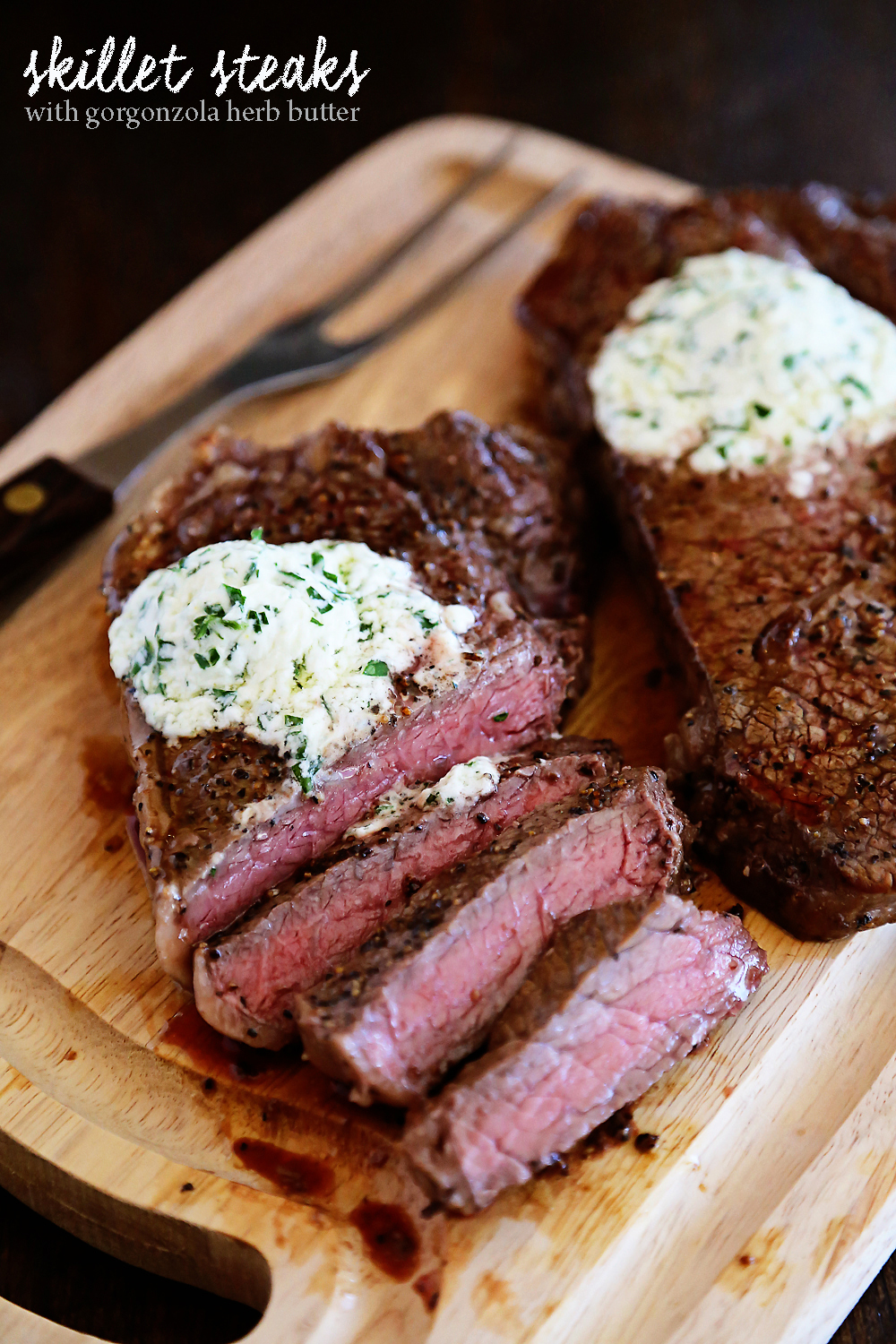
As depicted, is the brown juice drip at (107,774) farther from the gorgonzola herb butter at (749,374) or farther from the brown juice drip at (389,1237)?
the gorgonzola herb butter at (749,374)

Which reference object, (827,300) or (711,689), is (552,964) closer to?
(711,689)

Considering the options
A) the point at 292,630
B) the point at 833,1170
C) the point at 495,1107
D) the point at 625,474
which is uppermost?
the point at 292,630

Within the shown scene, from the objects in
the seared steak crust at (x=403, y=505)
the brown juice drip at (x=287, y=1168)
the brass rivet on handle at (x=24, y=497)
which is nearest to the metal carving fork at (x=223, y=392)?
the brass rivet on handle at (x=24, y=497)

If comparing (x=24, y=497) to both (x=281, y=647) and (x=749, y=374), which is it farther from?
(x=749, y=374)

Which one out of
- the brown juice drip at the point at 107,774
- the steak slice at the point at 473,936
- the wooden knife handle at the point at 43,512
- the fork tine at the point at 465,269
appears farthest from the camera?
the fork tine at the point at 465,269

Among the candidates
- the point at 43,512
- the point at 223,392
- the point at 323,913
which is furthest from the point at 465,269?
the point at 323,913

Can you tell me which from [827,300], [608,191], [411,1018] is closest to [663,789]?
[411,1018]
